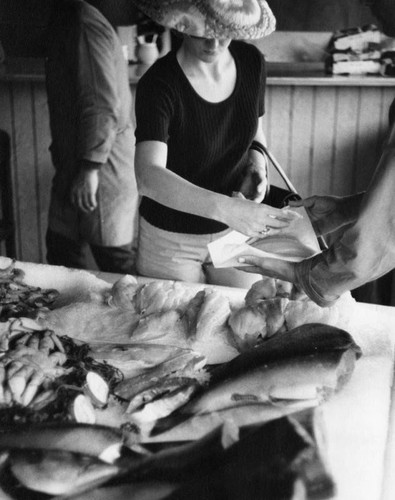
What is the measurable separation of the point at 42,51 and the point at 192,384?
1126 millimetres

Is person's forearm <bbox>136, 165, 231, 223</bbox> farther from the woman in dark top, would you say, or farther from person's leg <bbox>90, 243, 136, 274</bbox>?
person's leg <bbox>90, 243, 136, 274</bbox>

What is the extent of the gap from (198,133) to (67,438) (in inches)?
29.4

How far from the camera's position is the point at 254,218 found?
124 centimetres

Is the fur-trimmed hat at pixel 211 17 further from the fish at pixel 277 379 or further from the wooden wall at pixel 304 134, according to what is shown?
the fish at pixel 277 379

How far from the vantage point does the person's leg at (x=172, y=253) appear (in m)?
1.61

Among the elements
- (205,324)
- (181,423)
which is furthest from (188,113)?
(181,423)

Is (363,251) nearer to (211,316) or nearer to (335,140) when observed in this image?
(211,316)

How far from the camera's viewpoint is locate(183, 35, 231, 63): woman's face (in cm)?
148

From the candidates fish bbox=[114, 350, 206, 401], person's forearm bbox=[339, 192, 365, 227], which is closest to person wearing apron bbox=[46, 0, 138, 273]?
person's forearm bbox=[339, 192, 365, 227]

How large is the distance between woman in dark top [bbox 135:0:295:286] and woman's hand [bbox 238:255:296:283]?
10cm

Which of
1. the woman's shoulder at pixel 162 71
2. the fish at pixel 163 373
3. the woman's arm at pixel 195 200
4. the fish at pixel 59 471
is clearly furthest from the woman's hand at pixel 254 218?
the fish at pixel 59 471

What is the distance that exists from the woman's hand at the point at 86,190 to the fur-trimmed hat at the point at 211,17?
0.56m

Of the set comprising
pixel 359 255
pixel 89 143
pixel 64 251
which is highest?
pixel 359 255

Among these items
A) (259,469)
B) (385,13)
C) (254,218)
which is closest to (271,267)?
(254,218)
